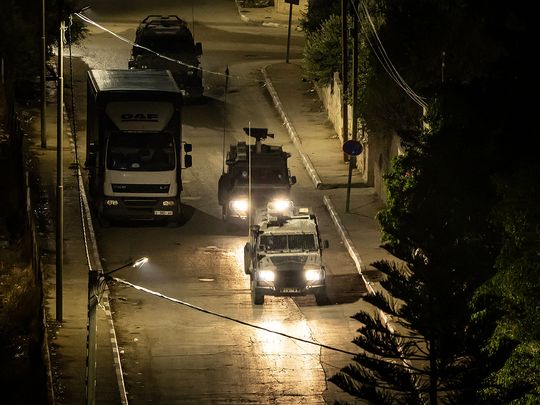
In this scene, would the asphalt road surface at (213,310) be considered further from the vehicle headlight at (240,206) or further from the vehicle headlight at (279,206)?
the vehicle headlight at (279,206)

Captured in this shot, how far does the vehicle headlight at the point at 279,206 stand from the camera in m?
42.9

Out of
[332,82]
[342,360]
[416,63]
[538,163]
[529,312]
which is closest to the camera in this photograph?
[529,312]

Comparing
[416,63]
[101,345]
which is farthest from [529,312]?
[416,63]

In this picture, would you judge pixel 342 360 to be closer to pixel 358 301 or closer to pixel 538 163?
pixel 358 301

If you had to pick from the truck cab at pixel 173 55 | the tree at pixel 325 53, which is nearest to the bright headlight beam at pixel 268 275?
the tree at pixel 325 53

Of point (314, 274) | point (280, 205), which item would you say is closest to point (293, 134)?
point (280, 205)

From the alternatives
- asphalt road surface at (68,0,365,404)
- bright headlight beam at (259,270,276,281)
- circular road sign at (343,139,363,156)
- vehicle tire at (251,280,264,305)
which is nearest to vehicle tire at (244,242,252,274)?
asphalt road surface at (68,0,365,404)

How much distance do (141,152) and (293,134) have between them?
37.4 feet

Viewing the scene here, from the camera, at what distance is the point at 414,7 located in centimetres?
5328

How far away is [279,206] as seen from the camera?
43.6m

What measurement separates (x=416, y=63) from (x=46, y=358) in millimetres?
19843

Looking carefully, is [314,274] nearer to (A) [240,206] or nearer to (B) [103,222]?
(A) [240,206]

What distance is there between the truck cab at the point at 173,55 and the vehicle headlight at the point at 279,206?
686 inches

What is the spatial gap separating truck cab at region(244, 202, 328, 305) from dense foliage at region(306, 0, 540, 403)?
306 cm
